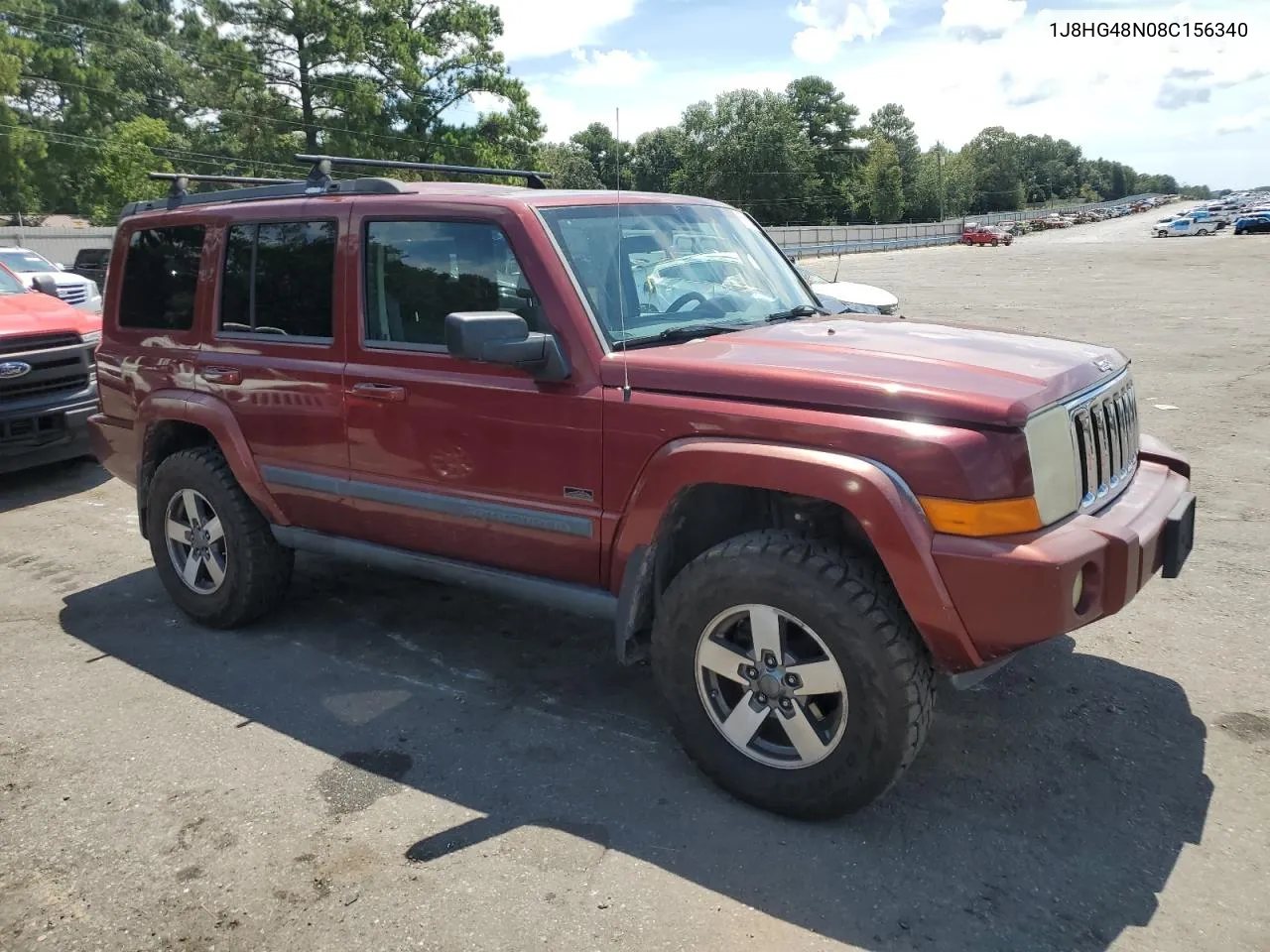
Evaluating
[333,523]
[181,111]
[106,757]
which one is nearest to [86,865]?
[106,757]

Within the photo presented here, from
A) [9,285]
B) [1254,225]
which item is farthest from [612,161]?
[1254,225]

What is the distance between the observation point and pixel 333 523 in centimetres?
442

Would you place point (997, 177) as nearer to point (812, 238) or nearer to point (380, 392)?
point (812, 238)

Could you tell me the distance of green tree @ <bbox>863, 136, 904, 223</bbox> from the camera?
102188mm

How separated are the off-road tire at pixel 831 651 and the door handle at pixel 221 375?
2.38 metres

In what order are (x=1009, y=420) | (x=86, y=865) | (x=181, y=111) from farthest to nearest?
(x=181, y=111)
(x=86, y=865)
(x=1009, y=420)

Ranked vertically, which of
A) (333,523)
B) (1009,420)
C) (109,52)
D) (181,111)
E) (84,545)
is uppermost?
(109,52)

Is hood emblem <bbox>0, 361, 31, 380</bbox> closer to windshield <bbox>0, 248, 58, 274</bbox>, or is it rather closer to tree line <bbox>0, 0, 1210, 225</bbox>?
windshield <bbox>0, 248, 58, 274</bbox>

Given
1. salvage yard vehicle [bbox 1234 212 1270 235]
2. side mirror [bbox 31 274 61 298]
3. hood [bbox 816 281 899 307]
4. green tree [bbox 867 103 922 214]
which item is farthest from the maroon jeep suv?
green tree [bbox 867 103 922 214]

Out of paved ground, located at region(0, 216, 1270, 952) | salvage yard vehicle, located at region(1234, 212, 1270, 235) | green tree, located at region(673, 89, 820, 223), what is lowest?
paved ground, located at region(0, 216, 1270, 952)

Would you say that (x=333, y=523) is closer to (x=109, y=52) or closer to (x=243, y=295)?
(x=243, y=295)

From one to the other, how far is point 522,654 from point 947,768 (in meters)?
1.90

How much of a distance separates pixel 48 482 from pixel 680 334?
655cm

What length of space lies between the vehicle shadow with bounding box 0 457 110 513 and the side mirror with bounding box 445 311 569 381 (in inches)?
210
